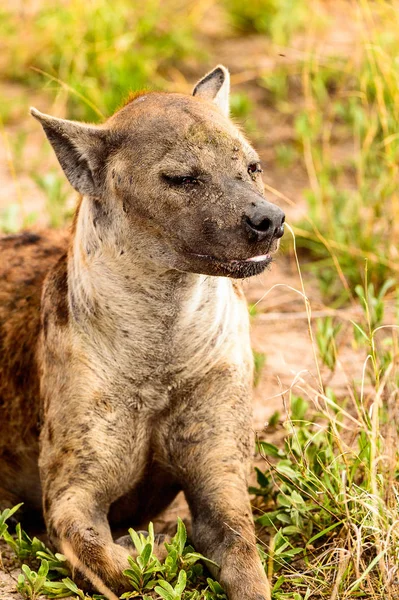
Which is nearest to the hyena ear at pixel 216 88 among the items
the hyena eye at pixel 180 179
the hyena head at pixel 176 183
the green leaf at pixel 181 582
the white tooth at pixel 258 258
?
the hyena head at pixel 176 183

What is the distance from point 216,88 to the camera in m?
3.95

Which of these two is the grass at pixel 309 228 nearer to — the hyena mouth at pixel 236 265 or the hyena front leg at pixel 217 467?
the hyena front leg at pixel 217 467

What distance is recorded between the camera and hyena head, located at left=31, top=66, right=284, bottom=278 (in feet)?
10.7

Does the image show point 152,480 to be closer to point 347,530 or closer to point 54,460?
point 54,460

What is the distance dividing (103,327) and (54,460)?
46 centimetres

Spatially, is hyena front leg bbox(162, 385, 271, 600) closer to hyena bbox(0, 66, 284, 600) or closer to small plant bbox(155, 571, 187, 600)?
hyena bbox(0, 66, 284, 600)

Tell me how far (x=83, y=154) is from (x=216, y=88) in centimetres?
64

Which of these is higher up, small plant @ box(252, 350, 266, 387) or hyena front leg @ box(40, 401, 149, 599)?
hyena front leg @ box(40, 401, 149, 599)

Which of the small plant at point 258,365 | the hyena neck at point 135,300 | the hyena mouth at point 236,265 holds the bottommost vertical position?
the small plant at point 258,365

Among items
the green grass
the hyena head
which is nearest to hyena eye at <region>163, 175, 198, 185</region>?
the hyena head

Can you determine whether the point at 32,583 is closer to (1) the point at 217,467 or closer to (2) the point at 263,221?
(1) the point at 217,467

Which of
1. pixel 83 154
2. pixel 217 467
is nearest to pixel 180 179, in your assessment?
pixel 83 154

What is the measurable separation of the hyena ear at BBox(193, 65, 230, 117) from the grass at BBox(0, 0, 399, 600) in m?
0.65

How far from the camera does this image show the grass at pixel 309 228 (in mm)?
3383
